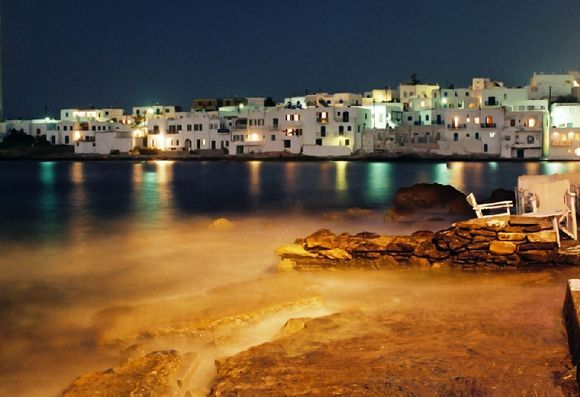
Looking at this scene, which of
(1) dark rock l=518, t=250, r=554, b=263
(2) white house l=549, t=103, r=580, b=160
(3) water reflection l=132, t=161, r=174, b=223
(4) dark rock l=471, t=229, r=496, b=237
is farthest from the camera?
(2) white house l=549, t=103, r=580, b=160

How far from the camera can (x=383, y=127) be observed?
80.2m

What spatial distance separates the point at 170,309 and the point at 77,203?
2692cm

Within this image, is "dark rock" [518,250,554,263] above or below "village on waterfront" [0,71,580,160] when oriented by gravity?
below

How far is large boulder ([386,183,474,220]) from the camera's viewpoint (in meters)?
20.8

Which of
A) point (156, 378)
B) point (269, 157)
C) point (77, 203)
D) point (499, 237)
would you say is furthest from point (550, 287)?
point (269, 157)

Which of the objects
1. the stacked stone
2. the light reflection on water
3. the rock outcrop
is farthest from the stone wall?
the rock outcrop

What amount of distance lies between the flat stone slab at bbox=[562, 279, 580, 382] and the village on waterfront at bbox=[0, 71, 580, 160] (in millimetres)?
66350

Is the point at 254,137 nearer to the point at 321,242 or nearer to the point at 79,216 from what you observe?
the point at 79,216

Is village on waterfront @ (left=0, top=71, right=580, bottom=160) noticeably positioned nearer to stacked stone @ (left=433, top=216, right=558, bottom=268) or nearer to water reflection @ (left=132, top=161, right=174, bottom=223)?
water reflection @ (left=132, top=161, right=174, bottom=223)

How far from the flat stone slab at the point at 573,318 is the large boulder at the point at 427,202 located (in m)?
13.4

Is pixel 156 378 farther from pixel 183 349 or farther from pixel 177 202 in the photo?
pixel 177 202

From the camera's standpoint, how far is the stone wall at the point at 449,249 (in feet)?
34.9

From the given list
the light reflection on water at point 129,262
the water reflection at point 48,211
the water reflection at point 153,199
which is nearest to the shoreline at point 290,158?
the water reflection at point 153,199

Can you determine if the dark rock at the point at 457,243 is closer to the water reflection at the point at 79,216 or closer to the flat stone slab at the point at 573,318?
the flat stone slab at the point at 573,318
